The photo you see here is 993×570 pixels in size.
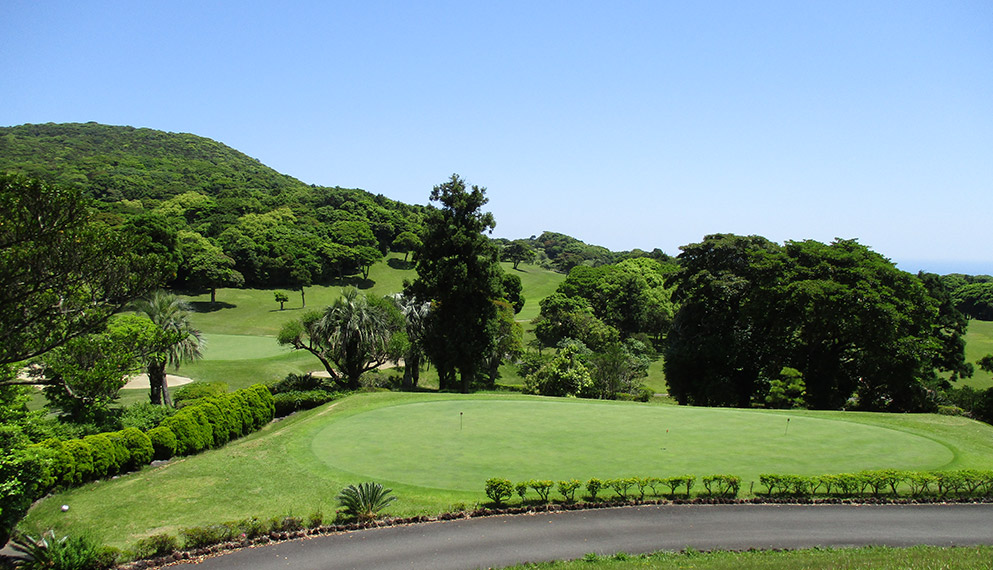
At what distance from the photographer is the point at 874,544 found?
13633mm

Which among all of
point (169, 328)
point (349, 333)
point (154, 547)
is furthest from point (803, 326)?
point (169, 328)

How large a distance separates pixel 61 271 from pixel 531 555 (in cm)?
1363

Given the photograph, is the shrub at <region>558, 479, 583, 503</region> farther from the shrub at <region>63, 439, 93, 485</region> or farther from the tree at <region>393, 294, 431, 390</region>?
the tree at <region>393, 294, 431, 390</region>

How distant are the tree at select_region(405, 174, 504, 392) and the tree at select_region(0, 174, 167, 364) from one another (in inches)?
874

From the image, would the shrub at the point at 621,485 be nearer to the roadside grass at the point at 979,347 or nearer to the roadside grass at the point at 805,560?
the roadside grass at the point at 805,560

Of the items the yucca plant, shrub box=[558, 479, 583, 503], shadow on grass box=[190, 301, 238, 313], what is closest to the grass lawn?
the yucca plant

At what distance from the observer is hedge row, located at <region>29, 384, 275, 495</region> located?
1705cm

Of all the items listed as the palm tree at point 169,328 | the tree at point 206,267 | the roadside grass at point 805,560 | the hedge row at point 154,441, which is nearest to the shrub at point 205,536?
the hedge row at point 154,441

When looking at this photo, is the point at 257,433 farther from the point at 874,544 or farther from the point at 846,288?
the point at 846,288

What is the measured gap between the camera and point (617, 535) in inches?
556

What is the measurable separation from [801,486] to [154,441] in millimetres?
22141

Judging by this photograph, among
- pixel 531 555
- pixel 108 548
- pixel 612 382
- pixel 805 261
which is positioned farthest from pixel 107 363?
pixel 805 261

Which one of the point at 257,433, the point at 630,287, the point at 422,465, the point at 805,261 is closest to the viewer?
the point at 422,465

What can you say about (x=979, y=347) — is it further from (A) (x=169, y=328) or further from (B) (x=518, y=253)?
(A) (x=169, y=328)
